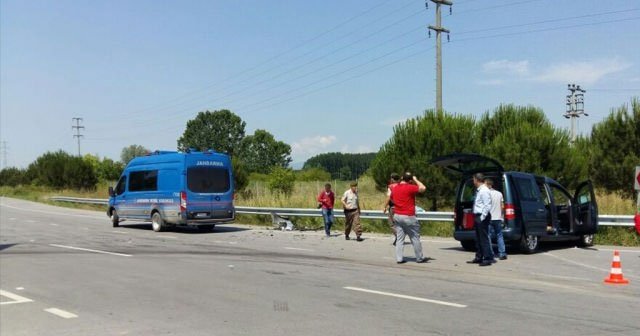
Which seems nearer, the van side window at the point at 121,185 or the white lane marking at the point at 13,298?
the white lane marking at the point at 13,298

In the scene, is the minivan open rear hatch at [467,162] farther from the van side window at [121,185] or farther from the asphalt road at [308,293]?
the van side window at [121,185]

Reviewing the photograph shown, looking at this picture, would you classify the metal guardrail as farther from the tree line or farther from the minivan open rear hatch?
the tree line

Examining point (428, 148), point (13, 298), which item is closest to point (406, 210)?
point (13, 298)

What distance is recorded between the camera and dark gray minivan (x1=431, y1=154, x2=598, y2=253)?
41.6 feet

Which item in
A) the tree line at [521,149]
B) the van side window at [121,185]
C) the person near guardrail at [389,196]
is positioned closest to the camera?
the person near guardrail at [389,196]

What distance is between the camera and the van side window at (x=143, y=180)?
2091 centimetres

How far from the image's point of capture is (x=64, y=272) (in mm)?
10445

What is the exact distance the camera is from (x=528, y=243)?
1292 cm

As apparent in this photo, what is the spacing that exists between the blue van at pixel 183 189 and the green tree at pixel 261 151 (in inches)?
3321

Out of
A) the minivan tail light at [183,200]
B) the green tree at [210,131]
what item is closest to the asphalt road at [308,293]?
the minivan tail light at [183,200]

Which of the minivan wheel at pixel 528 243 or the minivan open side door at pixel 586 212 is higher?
the minivan open side door at pixel 586 212

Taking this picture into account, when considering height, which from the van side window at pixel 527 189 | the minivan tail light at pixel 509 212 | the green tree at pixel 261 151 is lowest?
the minivan tail light at pixel 509 212

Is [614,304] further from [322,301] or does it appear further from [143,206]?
[143,206]

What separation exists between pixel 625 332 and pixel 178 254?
978cm
